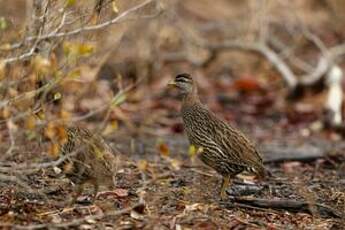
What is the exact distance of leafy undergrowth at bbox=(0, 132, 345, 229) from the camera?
19.2 feet

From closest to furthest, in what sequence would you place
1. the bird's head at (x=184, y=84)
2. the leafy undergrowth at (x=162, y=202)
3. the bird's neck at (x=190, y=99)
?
the leafy undergrowth at (x=162, y=202), the bird's neck at (x=190, y=99), the bird's head at (x=184, y=84)

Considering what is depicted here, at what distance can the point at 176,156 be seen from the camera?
9.46m

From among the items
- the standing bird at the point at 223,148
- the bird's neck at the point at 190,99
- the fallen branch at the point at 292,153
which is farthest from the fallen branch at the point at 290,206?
the fallen branch at the point at 292,153

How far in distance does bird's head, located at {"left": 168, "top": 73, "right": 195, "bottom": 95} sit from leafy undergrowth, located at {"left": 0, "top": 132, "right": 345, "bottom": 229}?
729 millimetres

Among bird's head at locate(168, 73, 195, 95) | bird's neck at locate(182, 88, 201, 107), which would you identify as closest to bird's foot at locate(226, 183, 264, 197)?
bird's neck at locate(182, 88, 201, 107)

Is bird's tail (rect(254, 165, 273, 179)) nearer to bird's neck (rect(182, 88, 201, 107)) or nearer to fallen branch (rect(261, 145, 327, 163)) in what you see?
bird's neck (rect(182, 88, 201, 107))

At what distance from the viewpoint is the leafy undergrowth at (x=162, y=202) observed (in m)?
5.86

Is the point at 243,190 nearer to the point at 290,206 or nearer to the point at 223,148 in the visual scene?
the point at 223,148

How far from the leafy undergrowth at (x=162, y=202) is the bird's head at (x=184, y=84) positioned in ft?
2.39

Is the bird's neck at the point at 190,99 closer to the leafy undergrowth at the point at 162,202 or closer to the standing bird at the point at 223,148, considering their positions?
the standing bird at the point at 223,148

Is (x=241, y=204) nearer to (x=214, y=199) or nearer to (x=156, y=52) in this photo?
(x=214, y=199)

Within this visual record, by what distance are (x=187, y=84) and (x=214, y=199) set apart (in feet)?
4.75

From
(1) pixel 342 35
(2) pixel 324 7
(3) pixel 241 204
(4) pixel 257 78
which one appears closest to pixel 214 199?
(3) pixel 241 204

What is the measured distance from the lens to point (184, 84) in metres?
7.96
